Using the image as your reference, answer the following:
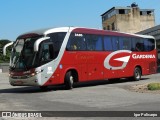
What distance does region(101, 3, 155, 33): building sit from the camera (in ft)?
304

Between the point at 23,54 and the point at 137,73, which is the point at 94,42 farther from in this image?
the point at 137,73

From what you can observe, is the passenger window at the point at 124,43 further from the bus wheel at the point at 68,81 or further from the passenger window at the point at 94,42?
the bus wheel at the point at 68,81

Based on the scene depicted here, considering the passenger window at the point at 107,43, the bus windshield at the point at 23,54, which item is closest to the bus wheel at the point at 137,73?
the passenger window at the point at 107,43

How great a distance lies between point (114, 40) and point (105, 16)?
254ft

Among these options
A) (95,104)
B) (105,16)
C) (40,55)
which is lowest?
(95,104)

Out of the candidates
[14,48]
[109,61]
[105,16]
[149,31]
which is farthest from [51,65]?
[105,16]

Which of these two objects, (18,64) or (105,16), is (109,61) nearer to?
(18,64)

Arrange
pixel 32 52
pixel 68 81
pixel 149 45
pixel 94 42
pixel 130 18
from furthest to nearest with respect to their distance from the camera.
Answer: pixel 130 18
pixel 149 45
pixel 94 42
pixel 68 81
pixel 32 52

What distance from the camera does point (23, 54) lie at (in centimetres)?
2223

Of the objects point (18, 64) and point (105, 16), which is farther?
point (105, 16)

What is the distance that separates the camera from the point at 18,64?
22266 mm

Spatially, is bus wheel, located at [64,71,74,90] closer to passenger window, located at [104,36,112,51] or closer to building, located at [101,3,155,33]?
passenger window, located at [104,36,112,51]

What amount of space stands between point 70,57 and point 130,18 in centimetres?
7122

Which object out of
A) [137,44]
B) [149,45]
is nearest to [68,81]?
→ [137,44]
